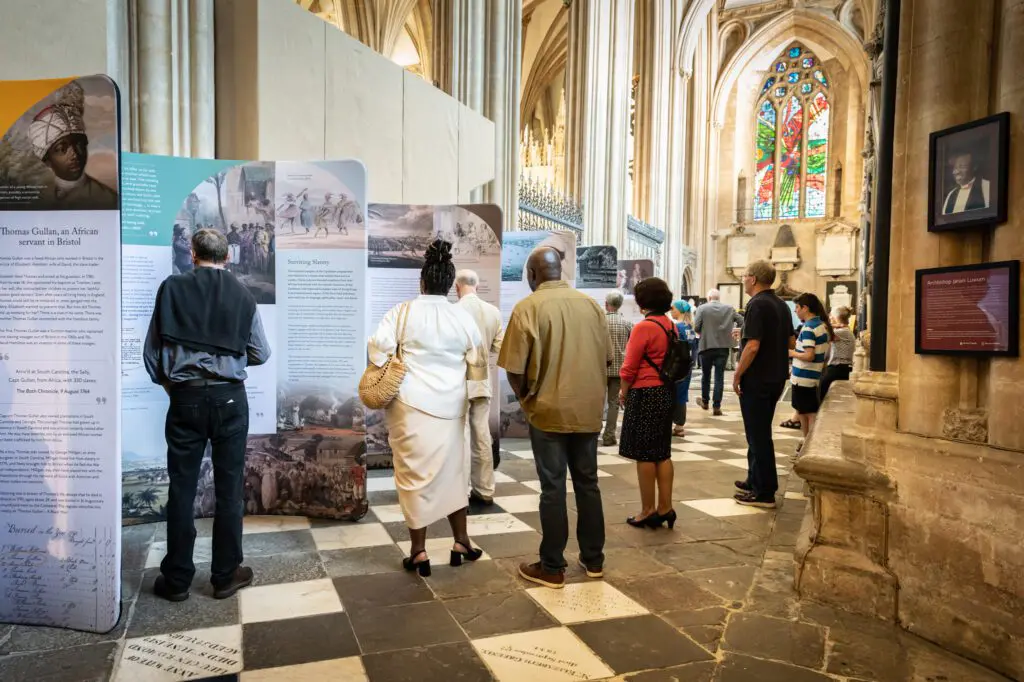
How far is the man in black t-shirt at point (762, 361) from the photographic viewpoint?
447cm

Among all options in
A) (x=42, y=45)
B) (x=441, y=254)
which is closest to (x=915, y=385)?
(x=441, y=254)

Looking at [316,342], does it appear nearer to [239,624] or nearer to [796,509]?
[239,624]

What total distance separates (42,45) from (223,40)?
4.40 ft

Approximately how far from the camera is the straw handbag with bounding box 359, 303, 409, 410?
123 inches

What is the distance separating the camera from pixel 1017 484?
2355 mm

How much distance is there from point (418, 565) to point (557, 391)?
107 cm

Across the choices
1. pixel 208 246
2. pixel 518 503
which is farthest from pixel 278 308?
pixel 518 503

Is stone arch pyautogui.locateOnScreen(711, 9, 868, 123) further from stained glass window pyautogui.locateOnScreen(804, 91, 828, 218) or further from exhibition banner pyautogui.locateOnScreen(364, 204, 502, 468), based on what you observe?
exhibition banner pyautogui.locateOnScreen(364, 204, 502, 468)

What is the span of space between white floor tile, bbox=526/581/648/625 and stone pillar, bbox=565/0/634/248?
13.2 meters

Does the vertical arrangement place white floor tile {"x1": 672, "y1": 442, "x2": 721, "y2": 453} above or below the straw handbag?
below

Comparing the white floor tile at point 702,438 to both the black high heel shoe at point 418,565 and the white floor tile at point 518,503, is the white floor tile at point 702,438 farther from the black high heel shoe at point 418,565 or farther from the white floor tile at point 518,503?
the black high heel shoe at point 418,565

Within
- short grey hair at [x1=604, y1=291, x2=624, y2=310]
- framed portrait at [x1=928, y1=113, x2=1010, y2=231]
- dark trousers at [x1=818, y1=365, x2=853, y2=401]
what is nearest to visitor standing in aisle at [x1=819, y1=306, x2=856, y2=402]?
dark trousers at [x1=818, y1=365, x2=853, y2=401]

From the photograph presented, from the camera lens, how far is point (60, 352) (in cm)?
257

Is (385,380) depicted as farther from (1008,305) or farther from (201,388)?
(1008,305)
